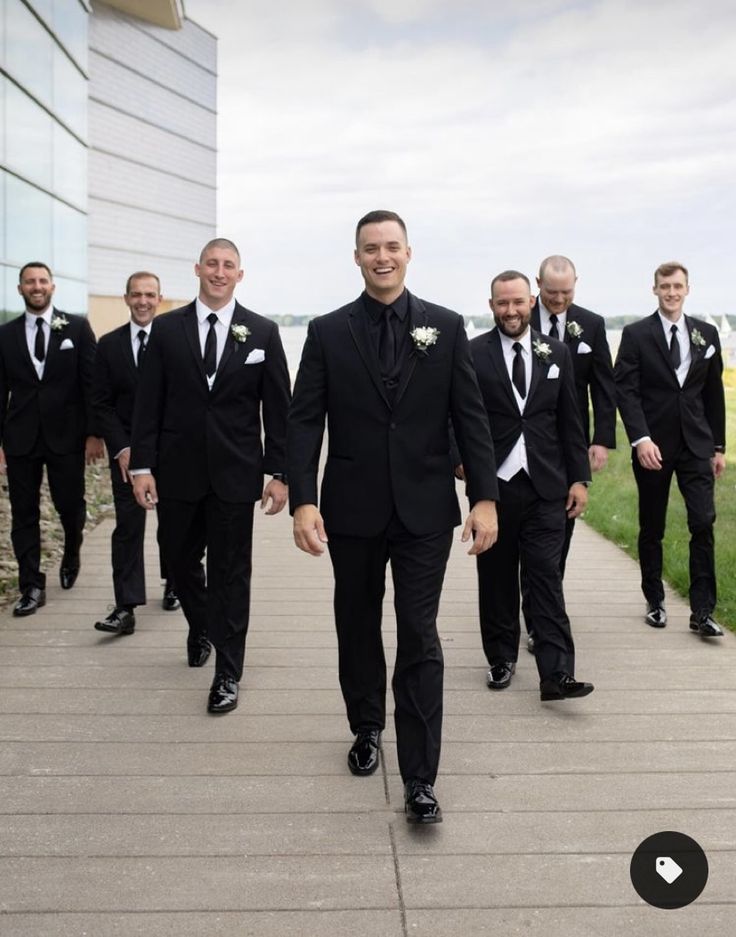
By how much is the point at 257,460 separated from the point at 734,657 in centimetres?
302

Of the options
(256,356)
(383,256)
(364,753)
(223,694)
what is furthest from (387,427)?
(223,694)

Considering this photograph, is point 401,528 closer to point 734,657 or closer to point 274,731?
point 274,731

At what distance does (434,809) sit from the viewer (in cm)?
444

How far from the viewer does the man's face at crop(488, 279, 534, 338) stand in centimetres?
608

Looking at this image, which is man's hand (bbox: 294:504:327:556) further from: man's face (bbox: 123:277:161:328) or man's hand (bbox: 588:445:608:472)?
man's face (bbox: 123:277:161:328)

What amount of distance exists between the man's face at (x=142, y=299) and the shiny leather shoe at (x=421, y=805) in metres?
4.06

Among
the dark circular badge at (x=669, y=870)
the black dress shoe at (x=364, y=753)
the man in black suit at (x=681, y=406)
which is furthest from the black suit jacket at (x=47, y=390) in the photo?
the dark circular badge at (x=669, y=870)

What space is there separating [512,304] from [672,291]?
188 cm

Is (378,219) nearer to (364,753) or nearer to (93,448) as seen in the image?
(364,753)

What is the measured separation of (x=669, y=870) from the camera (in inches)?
161

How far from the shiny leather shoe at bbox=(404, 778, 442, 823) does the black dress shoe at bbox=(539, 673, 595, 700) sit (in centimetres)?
148

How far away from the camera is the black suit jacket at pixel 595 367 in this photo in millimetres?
7129

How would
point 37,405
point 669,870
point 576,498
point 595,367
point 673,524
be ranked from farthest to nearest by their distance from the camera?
point 673,524
point 37,405
point 595,367
point 576,498
point 669,870

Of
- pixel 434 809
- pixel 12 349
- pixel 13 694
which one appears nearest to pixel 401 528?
pixel 434 809
